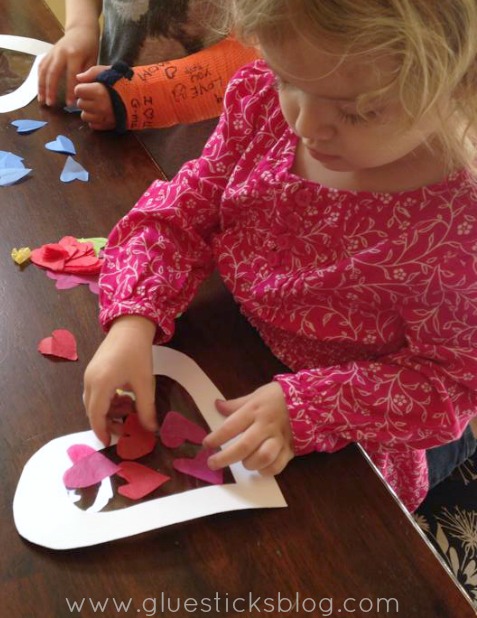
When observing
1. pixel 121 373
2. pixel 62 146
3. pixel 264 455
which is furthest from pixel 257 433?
pixel 62 146

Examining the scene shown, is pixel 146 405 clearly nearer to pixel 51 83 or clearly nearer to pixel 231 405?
pixel 231 405

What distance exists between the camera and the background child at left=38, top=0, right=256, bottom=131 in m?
0.99

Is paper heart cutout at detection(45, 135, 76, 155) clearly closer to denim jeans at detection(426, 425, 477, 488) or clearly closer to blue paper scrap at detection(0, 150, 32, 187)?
blue paper scrap at detection(0, 150, 32, 187)

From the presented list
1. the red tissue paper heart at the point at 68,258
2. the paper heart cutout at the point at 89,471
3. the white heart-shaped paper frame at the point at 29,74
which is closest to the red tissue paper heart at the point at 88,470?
the paper heart cutout at the point at 89,471

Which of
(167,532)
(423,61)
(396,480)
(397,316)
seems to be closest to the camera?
(423,61)

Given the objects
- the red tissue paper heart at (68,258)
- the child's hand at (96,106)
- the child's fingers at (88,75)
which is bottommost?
the red tissue paper heart at (68,258)

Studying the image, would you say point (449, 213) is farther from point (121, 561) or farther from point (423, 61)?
point (121, 561)

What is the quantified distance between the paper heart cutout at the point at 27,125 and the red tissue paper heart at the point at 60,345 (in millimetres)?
392

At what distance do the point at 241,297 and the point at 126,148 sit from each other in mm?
344

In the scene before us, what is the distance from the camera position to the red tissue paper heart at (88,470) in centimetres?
62

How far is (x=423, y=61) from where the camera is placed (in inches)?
19.2

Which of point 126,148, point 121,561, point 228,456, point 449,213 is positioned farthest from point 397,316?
point 126,148

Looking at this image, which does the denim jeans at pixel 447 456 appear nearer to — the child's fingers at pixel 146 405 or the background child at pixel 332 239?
the background child at pixel 332 239

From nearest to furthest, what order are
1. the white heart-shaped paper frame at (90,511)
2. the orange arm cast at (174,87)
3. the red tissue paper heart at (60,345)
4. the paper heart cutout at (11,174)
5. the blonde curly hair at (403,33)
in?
the blonde curly hair at (403,33), the white heart-shaped paper frame at (90,511), the red tissue paper heart at (60,345), the paper heart cutout at (11,174), the orange arm cast at (174,87)
